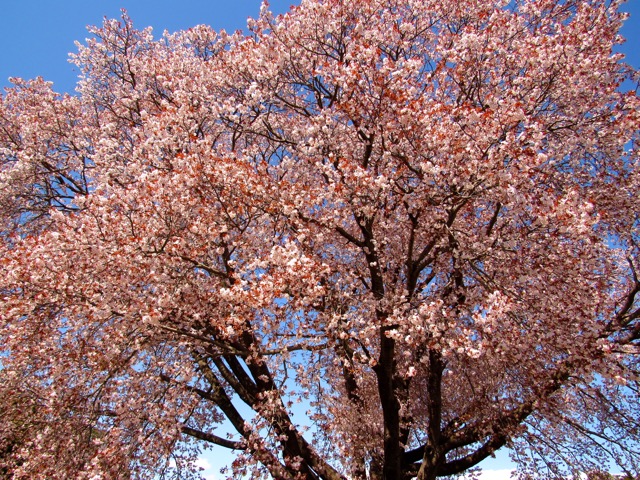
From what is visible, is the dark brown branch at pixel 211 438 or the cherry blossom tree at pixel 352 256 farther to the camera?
the dark brown branch at pixel 211 438

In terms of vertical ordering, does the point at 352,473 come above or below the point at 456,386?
below

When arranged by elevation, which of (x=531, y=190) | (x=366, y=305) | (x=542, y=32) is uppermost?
(x=542, y=32)

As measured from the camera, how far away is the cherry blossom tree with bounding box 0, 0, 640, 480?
829 centimetres

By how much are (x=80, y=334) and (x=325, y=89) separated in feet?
27.0

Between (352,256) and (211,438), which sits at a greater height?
(352,256)

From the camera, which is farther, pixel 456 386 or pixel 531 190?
pixel 456 386

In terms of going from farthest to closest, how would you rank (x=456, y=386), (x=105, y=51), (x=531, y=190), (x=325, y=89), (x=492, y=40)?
(x=105, y=51) → (x=456, y=386) → (x=325, y=89) → (x=492, y=40) → (x=531, y=190)

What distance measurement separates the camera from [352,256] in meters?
12.0

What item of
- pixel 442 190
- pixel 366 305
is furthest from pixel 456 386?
pixel 442 190

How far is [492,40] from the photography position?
1041 cm

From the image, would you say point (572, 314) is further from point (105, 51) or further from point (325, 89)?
point (105, 51)

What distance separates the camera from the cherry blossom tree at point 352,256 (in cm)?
829

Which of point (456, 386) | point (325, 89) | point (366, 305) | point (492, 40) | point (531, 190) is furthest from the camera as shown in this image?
point (456, 386)

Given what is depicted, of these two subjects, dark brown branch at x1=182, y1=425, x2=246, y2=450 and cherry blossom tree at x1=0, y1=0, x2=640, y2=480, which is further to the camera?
dark brown branch at x1=182, y1=425, x2=246, y2=450
